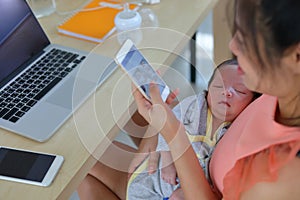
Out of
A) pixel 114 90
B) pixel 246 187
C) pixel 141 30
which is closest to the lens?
pixel 246 187

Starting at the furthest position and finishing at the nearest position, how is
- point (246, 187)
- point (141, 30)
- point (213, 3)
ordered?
point (213, 3)
point (141, 30)
point (246, 187)

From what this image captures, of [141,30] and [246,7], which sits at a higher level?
[246,7]

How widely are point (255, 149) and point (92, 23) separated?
2.04 ft

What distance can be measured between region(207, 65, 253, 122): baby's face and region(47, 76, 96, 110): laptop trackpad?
0.86 feet

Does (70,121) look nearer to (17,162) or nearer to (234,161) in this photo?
(17,162)

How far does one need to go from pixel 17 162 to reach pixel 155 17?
55 cm

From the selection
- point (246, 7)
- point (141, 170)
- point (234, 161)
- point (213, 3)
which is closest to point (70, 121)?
point (141, 170)

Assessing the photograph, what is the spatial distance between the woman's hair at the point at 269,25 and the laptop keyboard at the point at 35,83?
1.62ft

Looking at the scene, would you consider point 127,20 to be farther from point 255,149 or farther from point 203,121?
point 255,149

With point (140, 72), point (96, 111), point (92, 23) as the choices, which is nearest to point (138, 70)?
point (140, 72)

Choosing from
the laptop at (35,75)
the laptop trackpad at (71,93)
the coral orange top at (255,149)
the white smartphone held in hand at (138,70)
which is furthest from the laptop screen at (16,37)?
the coral orange top at (255,149)

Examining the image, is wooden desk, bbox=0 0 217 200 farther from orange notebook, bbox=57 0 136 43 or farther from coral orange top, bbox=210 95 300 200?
coral orange top, bbox=210 95 300 200

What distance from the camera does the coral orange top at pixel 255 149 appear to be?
65cm

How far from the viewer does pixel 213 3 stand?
1233 millimetres
